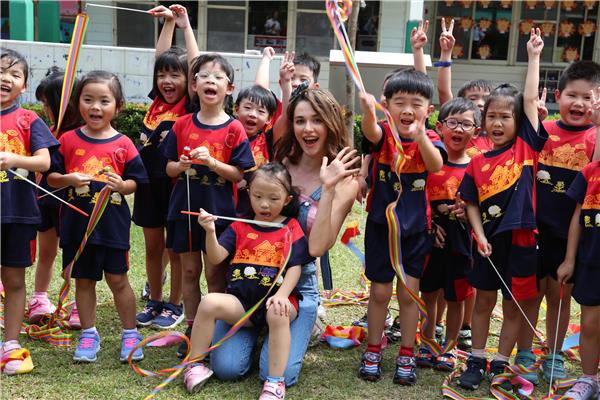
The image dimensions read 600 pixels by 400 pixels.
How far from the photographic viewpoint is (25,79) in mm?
3379

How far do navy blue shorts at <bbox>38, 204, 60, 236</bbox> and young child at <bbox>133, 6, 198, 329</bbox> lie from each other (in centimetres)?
48

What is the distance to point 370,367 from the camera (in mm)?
Answer: 3393

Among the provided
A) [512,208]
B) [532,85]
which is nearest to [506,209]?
[512,208]

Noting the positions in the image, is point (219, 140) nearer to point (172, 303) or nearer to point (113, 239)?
point (113, 239)

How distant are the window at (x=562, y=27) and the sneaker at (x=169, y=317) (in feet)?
43.0

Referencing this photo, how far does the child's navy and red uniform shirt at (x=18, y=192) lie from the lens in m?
3.20

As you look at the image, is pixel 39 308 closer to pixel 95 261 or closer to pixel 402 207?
pixel 95 261

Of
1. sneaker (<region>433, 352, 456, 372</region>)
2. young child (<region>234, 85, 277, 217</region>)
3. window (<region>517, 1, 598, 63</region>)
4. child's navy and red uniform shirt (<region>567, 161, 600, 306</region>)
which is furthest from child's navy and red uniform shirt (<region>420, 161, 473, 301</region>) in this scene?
window (<region>517, 1, 598, 63</region>)

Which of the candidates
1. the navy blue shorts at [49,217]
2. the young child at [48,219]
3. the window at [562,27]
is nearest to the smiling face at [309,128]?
the young child at [48,219]

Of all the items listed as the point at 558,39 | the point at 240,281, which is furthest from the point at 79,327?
the point at 558,39

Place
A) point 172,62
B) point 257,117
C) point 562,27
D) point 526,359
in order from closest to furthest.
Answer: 1. point 526,359
2. point 172,62
3. point 257,117
4. point 562,27

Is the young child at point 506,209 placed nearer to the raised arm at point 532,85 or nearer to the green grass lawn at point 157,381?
the raised arm at point 532,85

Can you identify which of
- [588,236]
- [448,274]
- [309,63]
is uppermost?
[309,63]

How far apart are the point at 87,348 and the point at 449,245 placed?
2.03 meters
